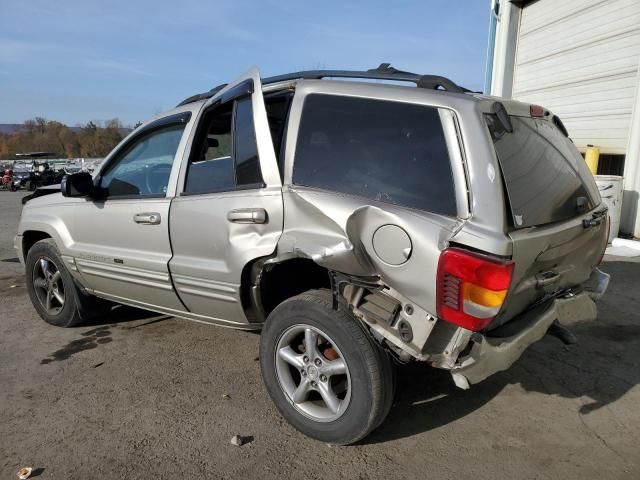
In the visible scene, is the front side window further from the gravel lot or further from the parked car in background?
the parked car in background

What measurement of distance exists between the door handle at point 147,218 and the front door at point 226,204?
16 centimetres

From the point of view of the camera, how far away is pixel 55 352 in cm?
404

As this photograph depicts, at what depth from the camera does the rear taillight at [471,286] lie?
212 centimetres

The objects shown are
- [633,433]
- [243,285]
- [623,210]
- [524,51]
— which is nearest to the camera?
[633,433]

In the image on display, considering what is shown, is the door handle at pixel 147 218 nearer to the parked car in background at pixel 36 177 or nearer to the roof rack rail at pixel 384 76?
the roof rack rail at pixel 384 76

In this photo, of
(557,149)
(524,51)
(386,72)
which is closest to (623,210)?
(524,51)

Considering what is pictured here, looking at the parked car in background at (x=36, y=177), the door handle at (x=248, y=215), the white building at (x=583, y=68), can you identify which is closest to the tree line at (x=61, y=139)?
the parked car in background at (x=36, y=177)

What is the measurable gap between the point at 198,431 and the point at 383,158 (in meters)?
1.89

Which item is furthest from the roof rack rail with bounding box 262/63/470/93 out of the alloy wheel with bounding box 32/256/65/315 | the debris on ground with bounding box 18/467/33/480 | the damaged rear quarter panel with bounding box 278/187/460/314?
the alloy wheel with bounding box 32/256/65/315

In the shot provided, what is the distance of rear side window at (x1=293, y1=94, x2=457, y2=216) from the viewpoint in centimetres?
235

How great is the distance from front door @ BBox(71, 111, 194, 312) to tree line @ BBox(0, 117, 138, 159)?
183 ft

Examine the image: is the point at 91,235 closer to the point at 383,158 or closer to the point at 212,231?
the point at 212,231

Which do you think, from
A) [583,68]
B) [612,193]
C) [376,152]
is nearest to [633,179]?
[612,193]

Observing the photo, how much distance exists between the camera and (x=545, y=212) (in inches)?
99.3
